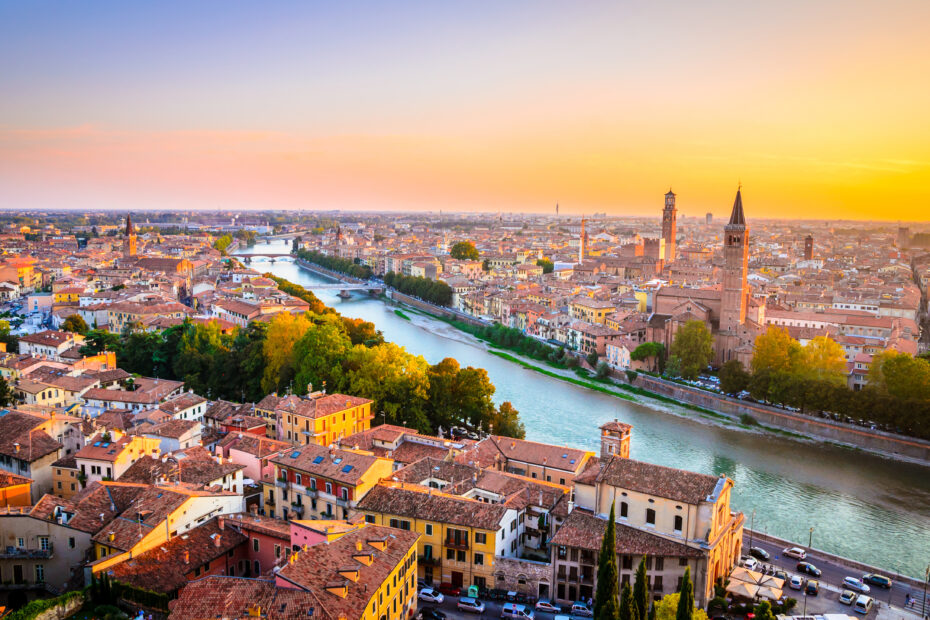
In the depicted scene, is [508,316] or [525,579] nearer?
[525,579]

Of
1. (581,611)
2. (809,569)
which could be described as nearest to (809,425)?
(809,569)

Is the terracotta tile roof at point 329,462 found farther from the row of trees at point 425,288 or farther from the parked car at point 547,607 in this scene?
the row of trees at point 425,288

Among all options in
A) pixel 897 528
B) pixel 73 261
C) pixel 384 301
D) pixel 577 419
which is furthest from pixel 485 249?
pixel 897 528

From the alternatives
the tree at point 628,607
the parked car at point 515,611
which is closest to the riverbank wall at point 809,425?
the parked car at point 515,611

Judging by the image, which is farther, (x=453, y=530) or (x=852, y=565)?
(x=852, y=565)

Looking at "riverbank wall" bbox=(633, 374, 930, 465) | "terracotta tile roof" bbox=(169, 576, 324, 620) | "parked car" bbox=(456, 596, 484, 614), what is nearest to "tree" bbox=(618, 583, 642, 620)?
"parked car" bbox=(456, 596, 484, 614)

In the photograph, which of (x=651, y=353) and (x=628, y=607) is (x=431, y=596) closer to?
(x=628, y=607)

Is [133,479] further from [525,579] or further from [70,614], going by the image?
[525,579]
